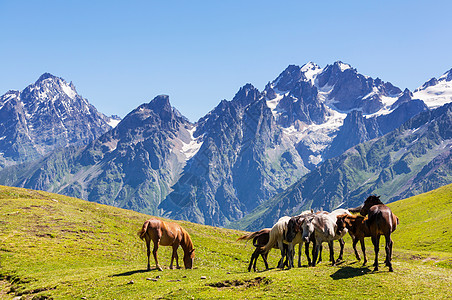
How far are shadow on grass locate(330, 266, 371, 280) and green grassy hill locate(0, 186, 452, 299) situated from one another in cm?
7

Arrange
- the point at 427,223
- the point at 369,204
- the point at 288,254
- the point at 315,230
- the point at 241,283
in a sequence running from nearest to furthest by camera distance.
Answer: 1. the point at 241,283
2. the point at 315,230
3. the point at 288,254
4. the point at 369,204
5. the point at 427,223

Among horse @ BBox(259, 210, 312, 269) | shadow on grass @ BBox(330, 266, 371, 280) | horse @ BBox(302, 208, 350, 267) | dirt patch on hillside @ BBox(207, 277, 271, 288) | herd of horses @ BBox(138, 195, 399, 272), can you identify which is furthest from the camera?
horse @ BBox(259, 210, 312, 269)

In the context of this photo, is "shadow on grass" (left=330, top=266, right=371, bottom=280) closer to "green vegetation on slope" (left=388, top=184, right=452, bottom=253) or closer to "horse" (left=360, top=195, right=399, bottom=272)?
"horse" (left=360, top=195, right=399, bottom=272)

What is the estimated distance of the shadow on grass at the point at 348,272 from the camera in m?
27.3

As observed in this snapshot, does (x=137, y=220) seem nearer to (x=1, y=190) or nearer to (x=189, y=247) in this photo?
(x=1, y=190)

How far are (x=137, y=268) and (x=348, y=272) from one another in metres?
20.3

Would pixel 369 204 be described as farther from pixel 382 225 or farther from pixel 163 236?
pixel 163 236

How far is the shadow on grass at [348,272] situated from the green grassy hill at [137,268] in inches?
2.8

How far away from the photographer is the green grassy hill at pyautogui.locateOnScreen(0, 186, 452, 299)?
25.8 m

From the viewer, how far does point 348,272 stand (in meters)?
28.2

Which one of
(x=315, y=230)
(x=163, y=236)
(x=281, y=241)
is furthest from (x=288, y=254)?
(x=163, y=236)

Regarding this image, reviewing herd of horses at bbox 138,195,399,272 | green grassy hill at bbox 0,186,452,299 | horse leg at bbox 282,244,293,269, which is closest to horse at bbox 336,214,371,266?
herd of horses at bbox 138,195,399,272

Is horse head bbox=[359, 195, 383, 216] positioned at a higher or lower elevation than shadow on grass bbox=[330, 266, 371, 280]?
higher

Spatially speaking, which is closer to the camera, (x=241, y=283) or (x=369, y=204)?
(x=241, y=283)
